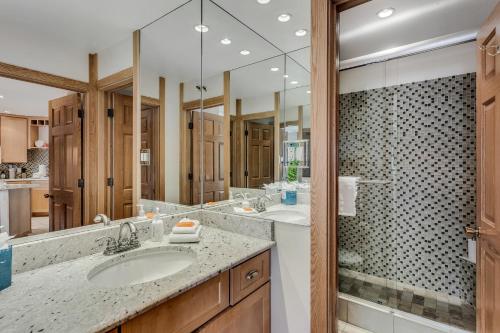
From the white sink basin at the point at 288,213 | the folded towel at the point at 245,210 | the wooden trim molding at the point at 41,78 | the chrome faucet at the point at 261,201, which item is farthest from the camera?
the chrome faucet at the point at 261,201

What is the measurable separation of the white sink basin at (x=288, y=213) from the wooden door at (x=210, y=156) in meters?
0.42

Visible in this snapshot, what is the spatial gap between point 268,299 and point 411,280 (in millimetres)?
1743

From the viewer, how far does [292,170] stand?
175 centimetres

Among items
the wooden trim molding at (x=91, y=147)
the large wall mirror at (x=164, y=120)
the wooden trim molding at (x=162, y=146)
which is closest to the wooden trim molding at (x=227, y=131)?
the large wall mirror at (x=164, y=120)

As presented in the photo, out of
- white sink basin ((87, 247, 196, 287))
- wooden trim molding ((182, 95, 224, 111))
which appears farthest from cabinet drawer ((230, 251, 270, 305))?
wooden trim molding ((182, 95, 224, 111))

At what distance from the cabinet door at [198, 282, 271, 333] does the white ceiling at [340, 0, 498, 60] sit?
5.21 feet

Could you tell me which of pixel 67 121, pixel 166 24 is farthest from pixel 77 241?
pixel 166 24

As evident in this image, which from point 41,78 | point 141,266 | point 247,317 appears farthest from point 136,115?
point 247,317

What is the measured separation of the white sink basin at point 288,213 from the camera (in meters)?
1.66

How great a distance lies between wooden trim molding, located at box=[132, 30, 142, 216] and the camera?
1552 millimetres

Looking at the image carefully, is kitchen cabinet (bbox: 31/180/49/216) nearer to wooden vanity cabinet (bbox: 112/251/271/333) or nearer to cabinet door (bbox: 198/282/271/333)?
wooden vanity cabinet (bbox: 112/251/271/333)

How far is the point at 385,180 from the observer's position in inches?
94.2

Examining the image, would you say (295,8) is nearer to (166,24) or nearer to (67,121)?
(166,24)

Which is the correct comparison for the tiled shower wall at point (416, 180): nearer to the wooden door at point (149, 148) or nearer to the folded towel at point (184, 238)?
the folded towel at point (184, 238)
